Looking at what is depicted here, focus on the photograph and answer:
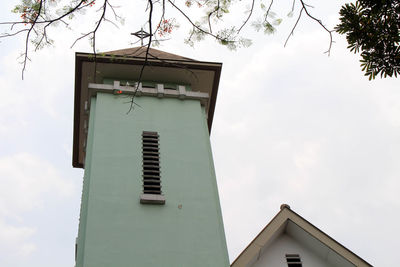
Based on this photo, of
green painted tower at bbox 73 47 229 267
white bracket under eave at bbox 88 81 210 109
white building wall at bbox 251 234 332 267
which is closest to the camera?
white building wall at bbox 251 234 332 267

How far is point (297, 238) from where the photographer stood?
14344 millimetres

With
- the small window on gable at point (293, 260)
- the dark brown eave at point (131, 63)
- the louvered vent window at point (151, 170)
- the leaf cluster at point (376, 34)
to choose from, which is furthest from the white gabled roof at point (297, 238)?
the leaf cluster at point (376, 34)

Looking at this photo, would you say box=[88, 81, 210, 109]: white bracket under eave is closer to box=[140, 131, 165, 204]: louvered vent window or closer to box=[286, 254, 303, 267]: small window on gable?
box=[140, 131, 165, 204]: louvered vent window

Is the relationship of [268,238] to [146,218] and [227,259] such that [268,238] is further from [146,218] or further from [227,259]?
[146,218]

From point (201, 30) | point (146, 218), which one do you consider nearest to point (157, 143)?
point (146, 218)

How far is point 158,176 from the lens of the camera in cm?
1587

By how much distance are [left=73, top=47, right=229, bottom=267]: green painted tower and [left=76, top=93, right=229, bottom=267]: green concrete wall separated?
0.08 ft

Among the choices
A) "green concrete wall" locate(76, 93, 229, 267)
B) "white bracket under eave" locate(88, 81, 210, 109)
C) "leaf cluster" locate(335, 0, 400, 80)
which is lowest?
"leaf cluster" locate(335, 0, 400, 80)

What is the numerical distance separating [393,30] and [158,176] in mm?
10383

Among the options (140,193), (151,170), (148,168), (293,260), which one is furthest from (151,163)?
(293,260)

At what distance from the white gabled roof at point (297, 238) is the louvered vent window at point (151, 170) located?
280 centimetres

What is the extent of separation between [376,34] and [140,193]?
9.94 m

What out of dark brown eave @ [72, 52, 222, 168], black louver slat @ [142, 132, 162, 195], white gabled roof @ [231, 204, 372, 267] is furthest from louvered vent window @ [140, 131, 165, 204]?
white gabled roof @ [231, 204, 372, 267]

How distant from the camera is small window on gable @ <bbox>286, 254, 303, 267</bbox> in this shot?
45.4 ft
